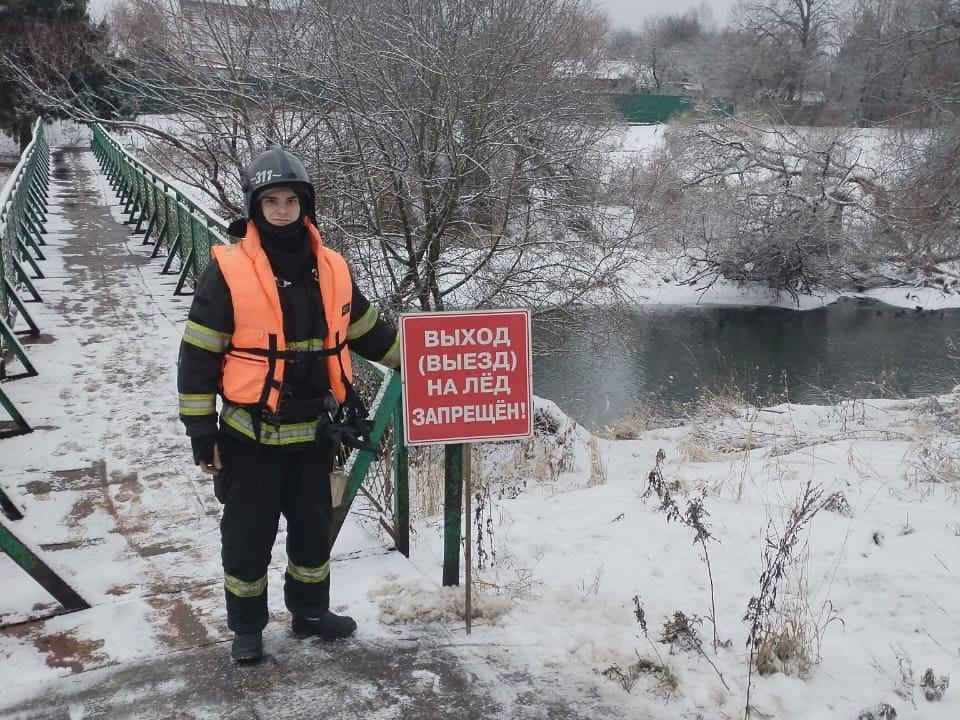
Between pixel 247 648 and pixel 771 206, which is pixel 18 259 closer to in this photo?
pixel 247 648

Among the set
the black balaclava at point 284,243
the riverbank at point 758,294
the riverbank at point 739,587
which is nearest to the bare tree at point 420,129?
the riverbank at point 739,587

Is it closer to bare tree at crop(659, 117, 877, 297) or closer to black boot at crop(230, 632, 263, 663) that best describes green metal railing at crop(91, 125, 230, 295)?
black boot at crop(230, 632, 263, 663)

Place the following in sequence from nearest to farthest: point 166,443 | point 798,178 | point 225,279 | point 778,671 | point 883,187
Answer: point 225,279, point 778,671, point 166,443, point 883,187, point 798,178

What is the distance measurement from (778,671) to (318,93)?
35.8 feet

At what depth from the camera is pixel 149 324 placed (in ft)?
29.1

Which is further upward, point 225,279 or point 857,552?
point 225,279

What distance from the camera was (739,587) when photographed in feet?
13.0

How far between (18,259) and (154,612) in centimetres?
781

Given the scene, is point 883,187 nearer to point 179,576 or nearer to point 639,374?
point 639,374

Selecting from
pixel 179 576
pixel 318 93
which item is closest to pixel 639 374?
pixel 318 93

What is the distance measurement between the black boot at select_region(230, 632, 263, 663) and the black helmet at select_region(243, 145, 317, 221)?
5.40 feet

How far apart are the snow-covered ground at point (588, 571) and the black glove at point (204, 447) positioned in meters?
0.89

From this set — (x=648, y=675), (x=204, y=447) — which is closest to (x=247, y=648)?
(x=204, y=447)

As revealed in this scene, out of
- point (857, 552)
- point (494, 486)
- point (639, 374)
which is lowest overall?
point (639, 374)
